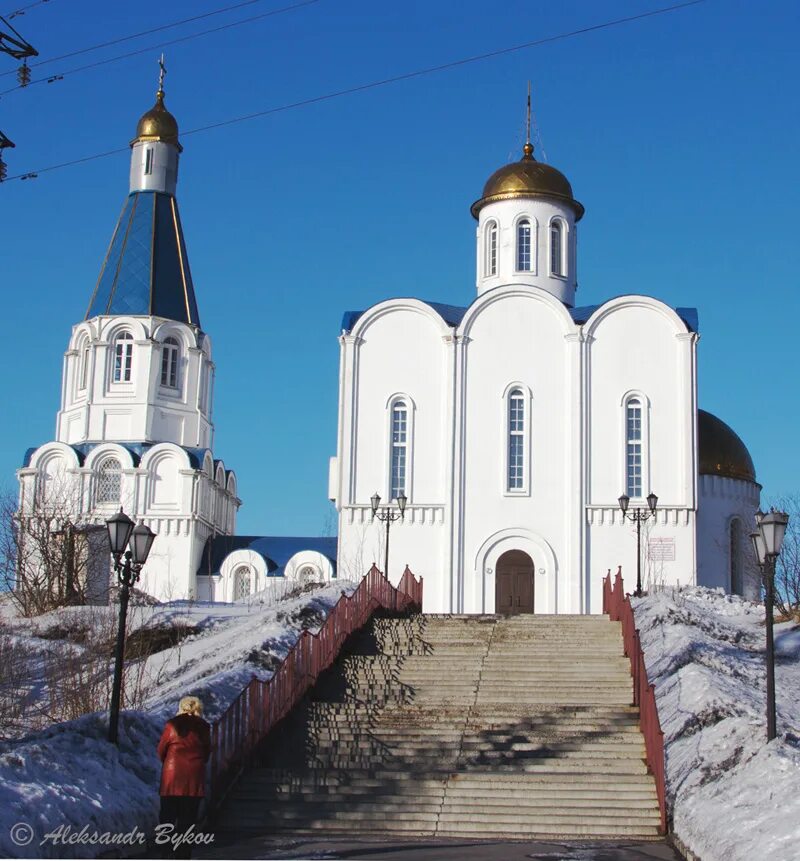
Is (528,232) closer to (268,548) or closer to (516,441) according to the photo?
(516,441)

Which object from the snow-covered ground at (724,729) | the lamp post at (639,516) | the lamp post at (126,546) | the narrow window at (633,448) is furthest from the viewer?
the narrow window at (633,448)

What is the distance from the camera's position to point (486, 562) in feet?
100

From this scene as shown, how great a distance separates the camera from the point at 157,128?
46469 millimetres

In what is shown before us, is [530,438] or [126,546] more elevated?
[530,438]

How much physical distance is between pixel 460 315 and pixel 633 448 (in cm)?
539

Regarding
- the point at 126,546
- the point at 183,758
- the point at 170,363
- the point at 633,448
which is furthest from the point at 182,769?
the point at 170,363

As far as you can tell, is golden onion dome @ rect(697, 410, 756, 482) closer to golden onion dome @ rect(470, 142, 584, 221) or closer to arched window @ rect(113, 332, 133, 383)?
golden onion dome @ rect(470, 142, 584, 221)

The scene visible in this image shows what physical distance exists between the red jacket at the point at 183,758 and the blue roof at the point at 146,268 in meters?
34.7

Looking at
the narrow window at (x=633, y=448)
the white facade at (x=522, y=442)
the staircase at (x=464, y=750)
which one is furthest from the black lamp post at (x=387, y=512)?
the staircase at (x=464, y=750)

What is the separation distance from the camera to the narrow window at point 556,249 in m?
34.9

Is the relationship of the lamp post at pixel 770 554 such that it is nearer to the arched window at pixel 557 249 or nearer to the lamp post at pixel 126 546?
the lamp post at pixel 126 546

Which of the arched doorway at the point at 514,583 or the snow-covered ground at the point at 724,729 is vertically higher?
the arched doorway at the point at 514,583

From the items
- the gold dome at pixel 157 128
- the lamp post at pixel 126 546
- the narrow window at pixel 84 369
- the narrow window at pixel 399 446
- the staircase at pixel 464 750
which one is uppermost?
the gold dome at pixel 157 128

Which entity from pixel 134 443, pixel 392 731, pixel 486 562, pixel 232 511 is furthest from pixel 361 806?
pixel 232 511
